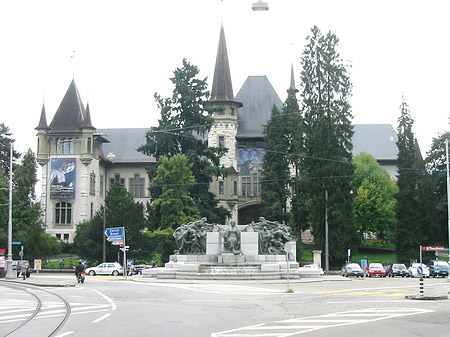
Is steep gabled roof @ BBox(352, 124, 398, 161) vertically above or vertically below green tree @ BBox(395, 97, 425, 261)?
above

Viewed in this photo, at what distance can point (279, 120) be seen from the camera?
7312 centimetres

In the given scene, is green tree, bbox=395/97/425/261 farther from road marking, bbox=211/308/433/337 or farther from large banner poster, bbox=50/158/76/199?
road marking, bbox=211/308/433/337

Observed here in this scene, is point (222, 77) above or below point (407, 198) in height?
above

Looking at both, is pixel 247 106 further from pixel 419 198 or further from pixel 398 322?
pixel 398 322

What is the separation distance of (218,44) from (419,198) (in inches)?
1289

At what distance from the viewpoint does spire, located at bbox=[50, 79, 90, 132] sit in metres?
84.6

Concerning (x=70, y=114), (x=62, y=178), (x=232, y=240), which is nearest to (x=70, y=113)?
(x=70, y=114)

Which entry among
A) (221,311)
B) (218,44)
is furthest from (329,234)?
(221,311)

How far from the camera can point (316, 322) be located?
15234 mm

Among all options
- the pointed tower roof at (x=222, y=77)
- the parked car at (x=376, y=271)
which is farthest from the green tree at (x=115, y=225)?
the pointed tower roof at (x=222, y=77)

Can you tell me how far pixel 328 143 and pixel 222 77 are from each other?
94.7 feet

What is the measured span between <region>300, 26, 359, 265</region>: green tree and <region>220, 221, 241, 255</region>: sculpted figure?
21307mm

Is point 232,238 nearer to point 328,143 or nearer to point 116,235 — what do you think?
point 116,235

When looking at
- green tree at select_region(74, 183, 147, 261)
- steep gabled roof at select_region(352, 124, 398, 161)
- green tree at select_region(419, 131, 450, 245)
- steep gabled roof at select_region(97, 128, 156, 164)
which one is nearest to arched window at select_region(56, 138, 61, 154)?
steep gabled roof at select_region(97, 128, 156, 164)
